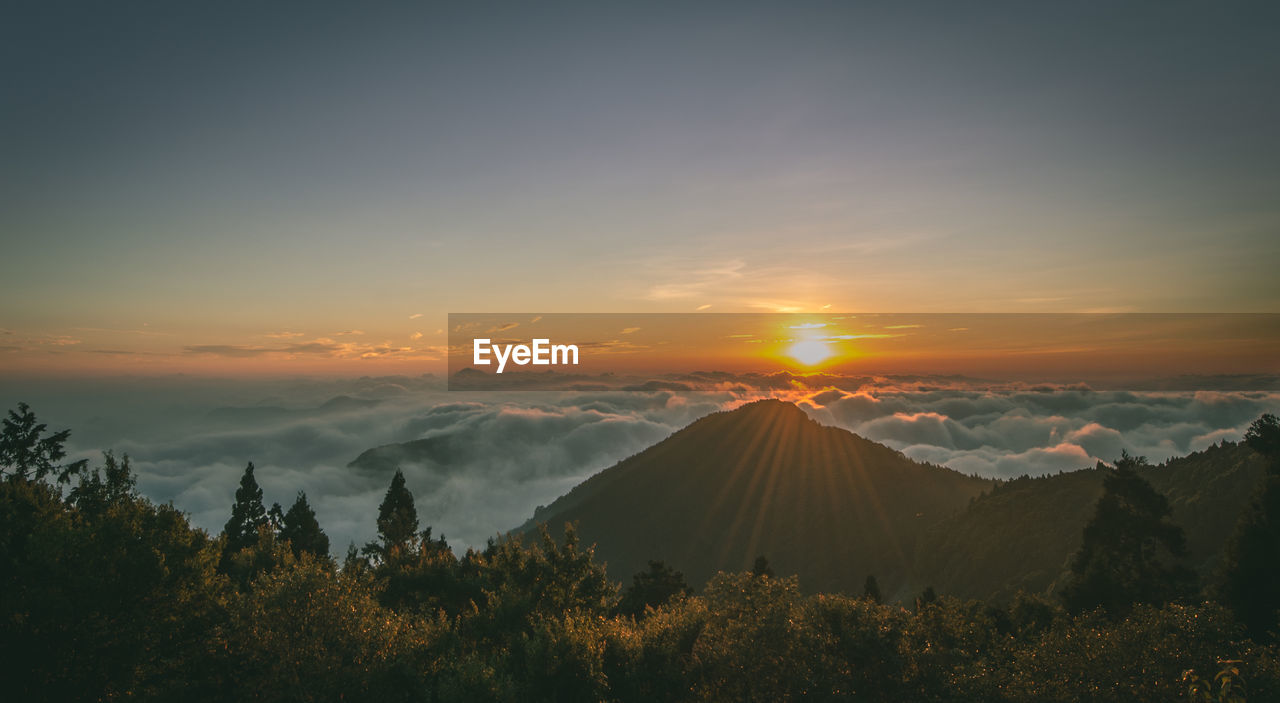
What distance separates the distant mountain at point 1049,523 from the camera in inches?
3189

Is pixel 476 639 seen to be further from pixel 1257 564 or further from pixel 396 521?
pixel 1257 564

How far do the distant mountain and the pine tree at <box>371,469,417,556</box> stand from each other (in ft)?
283

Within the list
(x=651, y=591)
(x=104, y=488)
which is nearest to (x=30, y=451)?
(x=104, y=488)

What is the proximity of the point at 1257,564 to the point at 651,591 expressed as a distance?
5283 cm

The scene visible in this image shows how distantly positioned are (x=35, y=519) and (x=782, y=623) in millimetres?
37193

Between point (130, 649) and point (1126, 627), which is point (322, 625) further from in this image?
point (1126, 627)

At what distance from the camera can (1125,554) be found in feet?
160

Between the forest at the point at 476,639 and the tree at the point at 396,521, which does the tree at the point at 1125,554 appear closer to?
the forest at the point at 476,639

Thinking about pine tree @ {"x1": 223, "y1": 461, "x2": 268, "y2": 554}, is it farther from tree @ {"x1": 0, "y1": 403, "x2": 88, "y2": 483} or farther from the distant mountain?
the distant mountain

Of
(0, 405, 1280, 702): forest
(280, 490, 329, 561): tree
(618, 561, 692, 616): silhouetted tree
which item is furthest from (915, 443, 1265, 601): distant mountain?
(280, 490, 329, 561): tree

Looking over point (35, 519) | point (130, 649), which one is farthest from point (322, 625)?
point (35, 519)

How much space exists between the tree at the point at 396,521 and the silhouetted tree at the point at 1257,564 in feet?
245

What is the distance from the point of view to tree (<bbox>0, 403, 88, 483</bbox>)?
125ft

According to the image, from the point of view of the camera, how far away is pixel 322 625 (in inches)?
1062
